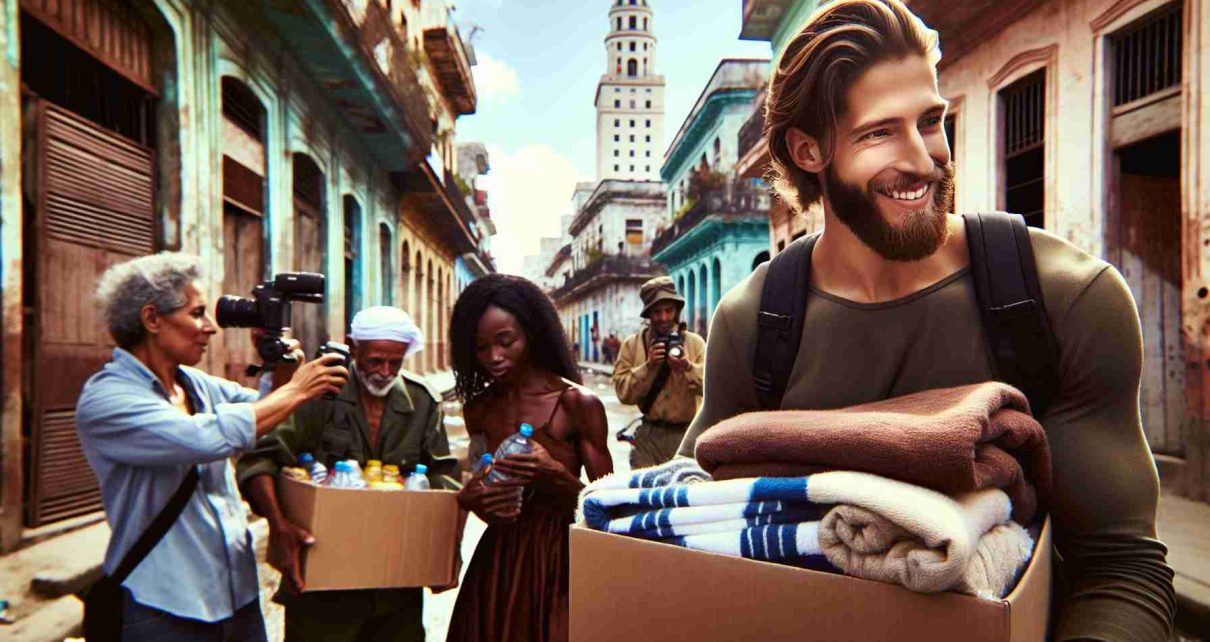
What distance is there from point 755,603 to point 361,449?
221 centimetres

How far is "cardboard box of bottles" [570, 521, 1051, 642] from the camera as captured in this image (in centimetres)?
76

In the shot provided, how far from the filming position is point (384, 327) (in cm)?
284

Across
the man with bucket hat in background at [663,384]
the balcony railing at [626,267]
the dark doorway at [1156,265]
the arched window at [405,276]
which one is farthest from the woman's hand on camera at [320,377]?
the balcony railing at [626,267]

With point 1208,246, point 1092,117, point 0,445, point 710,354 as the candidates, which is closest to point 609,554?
point 710,354

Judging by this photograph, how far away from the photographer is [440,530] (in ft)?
7.86

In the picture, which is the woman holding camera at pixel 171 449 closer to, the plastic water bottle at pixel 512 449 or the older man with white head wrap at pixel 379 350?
the older man with white head wrap at pixel 379 350

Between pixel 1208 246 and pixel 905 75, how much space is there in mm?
6827

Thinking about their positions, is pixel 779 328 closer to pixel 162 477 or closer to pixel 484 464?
pixel 484 464

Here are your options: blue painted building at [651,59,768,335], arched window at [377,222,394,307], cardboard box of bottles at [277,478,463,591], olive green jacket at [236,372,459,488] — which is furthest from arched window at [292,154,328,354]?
blue painted building at [651,59,768,335]

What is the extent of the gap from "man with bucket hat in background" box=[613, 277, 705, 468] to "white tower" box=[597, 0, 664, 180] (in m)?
77.5

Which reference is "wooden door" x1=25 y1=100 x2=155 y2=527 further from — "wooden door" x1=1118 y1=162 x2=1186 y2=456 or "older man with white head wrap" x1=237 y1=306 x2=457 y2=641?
"wooden door" x1=1118 y1=162 x2=1186 y2=456

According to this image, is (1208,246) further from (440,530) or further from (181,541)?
(181,541)

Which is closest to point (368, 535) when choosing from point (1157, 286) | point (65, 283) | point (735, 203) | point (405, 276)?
point (65, 283)

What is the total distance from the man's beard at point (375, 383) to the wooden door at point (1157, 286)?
7365mm
